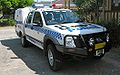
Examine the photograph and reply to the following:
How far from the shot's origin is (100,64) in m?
7.42

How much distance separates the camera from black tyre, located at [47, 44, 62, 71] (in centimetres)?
653

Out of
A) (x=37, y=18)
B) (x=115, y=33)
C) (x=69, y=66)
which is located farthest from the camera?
(x=115, y=33)

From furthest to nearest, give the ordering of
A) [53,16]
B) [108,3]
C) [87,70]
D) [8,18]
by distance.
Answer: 1. [8,18]
2. [108,3]
3. [53,16]
4. [87,70]

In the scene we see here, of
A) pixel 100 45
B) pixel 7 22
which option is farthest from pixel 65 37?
pixel 7 22

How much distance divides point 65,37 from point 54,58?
0.79 m

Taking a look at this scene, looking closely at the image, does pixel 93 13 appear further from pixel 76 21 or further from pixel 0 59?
pixel 0 59

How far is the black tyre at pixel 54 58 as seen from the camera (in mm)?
6527

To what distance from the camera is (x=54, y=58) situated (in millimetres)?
6586

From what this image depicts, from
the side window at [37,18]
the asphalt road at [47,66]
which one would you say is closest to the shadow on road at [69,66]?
the asphalt road at [47,66]

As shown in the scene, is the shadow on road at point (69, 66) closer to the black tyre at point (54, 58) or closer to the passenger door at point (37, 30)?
the black tyre at point (54, 58)

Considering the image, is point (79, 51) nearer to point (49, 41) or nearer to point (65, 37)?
point (65, 37)

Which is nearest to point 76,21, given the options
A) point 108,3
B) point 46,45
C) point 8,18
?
point 46,45

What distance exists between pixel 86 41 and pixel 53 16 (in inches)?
82.2

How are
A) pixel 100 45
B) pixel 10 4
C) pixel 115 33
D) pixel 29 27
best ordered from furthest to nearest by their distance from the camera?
pixel 10 4 < pixel 29 27 < pixel 115 33 < pixel 100 45
